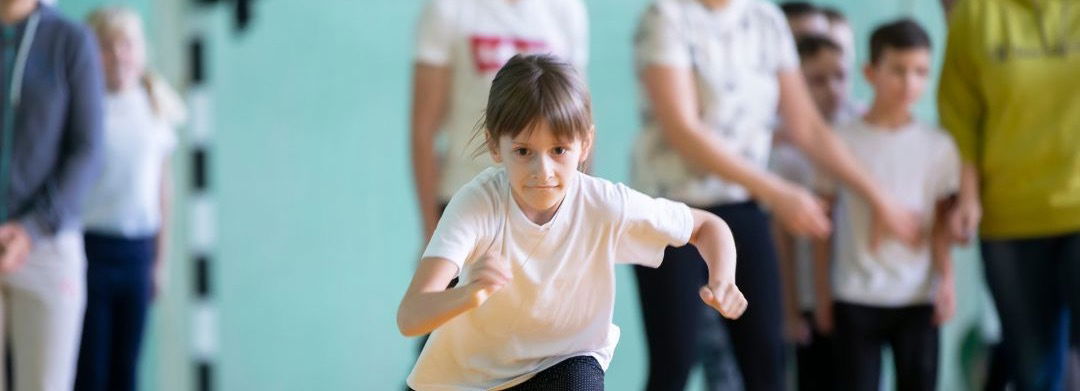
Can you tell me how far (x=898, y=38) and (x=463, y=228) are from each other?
6.52ft

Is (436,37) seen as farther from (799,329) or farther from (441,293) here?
(441,293)

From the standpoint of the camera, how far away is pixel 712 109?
284 cm

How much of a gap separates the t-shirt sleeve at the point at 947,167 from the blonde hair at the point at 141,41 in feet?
6.27

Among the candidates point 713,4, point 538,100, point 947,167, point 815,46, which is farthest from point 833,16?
point 538,100

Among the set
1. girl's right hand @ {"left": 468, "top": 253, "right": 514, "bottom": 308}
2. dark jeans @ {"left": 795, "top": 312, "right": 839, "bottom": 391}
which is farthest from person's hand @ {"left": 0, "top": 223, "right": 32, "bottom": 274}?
dark jeans @ {"left": 795, "top": 312, "right": 839, "bottom": 391}

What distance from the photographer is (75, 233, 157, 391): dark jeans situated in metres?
3.54

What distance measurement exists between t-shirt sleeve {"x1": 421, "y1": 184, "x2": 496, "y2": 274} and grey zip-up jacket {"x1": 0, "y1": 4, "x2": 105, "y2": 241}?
4.27 feet

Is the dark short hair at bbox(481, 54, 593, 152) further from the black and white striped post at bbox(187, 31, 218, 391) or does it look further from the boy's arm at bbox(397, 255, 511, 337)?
the black and white striped post at bbox(187, 31, 218, 391)

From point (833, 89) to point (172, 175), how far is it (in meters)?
1.82

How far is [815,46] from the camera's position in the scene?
366 centimetres

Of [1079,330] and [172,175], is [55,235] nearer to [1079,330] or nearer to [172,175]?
[172,175]

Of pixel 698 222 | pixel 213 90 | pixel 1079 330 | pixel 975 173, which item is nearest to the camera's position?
pixel 698 222

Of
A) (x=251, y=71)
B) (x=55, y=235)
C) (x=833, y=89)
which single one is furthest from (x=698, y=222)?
(x=251, y=71)

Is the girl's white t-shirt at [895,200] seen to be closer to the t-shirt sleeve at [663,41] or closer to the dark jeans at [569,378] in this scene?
the t-shirt sleeve at [663,41]
